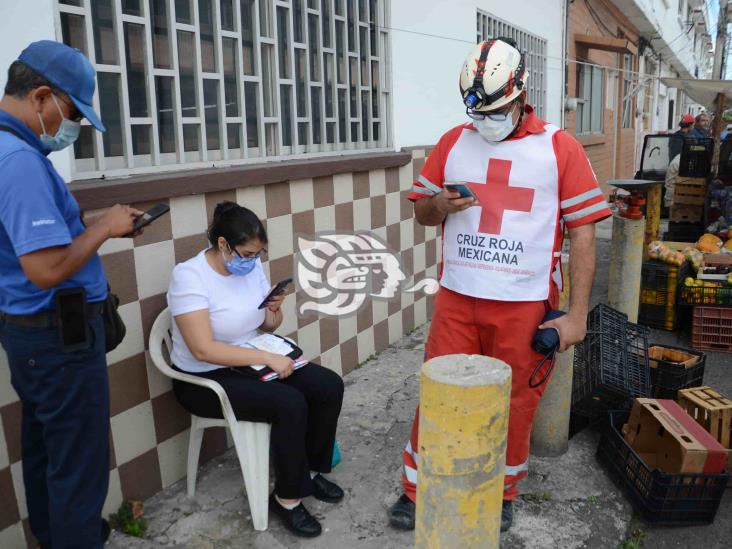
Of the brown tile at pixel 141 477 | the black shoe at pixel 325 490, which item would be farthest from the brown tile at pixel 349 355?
the brown tile at pixel 141 477

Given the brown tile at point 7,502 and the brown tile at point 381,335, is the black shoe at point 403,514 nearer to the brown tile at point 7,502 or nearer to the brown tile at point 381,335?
the brown tile at point 7,502

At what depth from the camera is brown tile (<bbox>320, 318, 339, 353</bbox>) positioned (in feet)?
13.8

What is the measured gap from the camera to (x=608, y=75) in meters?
14.1

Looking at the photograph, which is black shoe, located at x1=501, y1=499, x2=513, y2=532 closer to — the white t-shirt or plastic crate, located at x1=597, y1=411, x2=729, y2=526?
plastic crate, located at x1=597, y1=411, x2=729, y2=526

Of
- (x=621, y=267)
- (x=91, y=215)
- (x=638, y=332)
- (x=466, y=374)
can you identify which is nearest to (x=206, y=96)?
(x=91, y=215)

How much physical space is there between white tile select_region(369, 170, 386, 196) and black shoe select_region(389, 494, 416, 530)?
235cm

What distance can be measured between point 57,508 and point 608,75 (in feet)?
47.2

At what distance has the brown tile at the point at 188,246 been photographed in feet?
9.96

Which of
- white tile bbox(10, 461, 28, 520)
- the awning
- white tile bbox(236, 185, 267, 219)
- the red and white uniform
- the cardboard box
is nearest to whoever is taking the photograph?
white tile bbox(10, 461, 28, 520)

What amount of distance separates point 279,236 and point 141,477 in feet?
4.81

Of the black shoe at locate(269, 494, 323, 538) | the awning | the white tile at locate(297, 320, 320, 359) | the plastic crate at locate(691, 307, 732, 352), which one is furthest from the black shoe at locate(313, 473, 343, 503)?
the awning

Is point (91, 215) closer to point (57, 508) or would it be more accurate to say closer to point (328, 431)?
point (57, 508)

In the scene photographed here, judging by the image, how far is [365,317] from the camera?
468 centimetres

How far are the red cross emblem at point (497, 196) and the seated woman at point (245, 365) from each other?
0.92m
